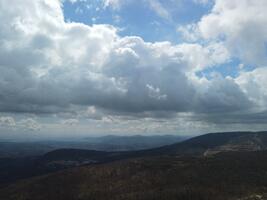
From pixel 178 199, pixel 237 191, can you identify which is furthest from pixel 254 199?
pixel 178 199

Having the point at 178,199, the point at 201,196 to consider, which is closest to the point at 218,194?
the point at 201,196

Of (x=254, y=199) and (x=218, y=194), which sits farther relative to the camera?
(x=218, y=194)

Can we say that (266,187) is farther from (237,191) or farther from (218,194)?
(218,194)

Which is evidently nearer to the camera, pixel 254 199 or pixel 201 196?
pixel 254 199

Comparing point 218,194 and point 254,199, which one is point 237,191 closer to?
point 218,194

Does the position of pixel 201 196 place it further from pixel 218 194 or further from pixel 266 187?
pixel 266 187

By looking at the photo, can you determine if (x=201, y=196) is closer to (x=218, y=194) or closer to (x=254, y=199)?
(x=218, y=194)
